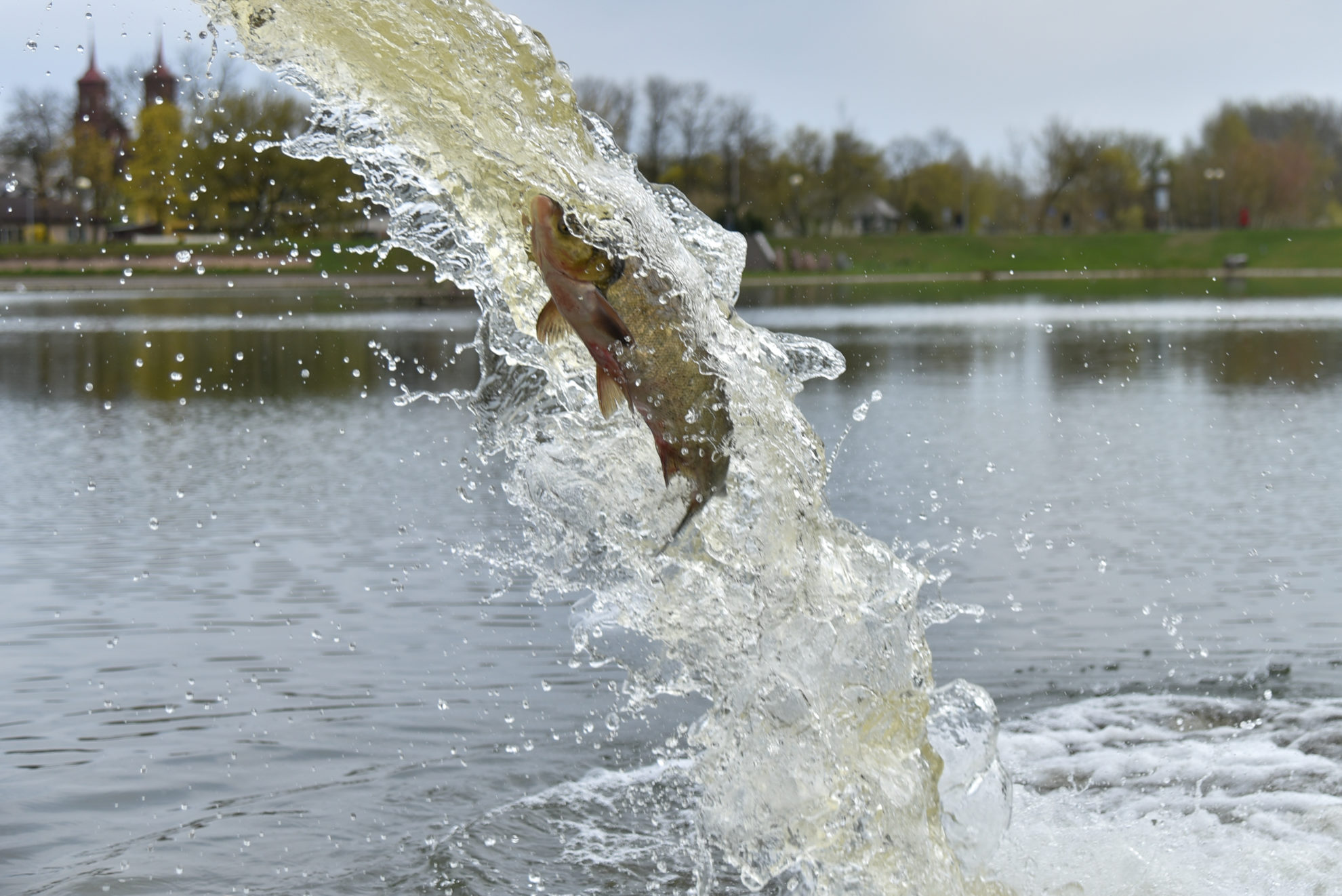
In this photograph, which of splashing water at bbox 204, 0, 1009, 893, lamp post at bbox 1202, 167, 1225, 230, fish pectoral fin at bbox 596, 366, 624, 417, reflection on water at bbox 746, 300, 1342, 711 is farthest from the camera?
lamp post at bbox 1202, 167, 1225, 230

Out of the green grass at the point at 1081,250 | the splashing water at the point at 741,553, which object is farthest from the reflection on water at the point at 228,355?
the green grass at the point at 1081,250

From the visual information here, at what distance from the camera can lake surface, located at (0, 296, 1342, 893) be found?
670 centimetres

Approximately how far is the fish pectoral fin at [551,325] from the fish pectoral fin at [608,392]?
0.63 feet

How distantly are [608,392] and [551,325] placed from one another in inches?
12.2

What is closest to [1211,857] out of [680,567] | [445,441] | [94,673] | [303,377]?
[680,567]

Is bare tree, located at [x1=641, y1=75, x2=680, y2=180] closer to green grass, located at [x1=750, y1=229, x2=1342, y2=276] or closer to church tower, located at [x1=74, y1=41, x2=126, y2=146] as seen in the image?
green grass, located at [x1=750, y1=229, x2=1342, y2=276]

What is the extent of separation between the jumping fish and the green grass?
235 ft

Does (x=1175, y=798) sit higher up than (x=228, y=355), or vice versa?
(x=228, y=355)

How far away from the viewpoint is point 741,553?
21.7 feet

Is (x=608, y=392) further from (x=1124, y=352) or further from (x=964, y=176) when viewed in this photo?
(x=964, y=176)

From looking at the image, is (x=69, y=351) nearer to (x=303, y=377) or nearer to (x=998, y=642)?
(x=303, y=377)

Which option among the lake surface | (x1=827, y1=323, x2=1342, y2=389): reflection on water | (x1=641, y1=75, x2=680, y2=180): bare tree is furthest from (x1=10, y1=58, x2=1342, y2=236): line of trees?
the lake surface

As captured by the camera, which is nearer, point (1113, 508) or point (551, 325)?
A: point (551, 325)

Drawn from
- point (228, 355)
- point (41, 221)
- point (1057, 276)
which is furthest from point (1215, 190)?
point (228, 355)
